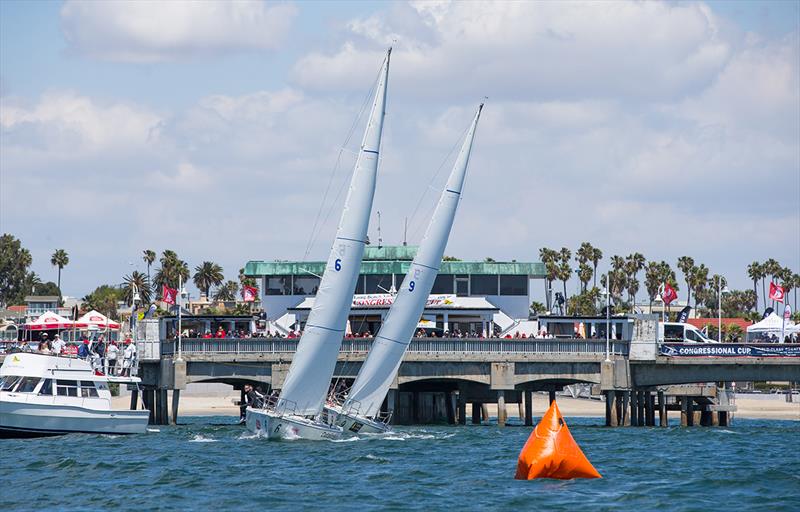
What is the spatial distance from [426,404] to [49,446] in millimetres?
27991

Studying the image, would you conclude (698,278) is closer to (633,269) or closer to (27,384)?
(633,269)

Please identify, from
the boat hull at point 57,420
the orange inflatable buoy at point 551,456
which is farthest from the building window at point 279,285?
the orange inflatable buoy at point 551,456

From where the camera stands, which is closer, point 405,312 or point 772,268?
point 405,312

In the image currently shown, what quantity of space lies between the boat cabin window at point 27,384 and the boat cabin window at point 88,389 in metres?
2.04

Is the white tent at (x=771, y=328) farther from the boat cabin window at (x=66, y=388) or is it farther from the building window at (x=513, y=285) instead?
the boat cabin window at (x=66, y=388)

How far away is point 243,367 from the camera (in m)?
71.5

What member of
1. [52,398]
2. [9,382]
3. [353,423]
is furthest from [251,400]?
[9,382]

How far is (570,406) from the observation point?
122750mm

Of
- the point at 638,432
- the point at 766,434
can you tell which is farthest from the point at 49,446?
the point at 766,434

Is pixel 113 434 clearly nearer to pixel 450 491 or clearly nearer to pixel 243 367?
pixel 243 367

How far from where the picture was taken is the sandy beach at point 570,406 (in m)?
113

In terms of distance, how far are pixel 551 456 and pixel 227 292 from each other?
14893 centimetres

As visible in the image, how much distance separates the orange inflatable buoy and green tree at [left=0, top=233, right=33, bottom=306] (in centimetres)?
14709

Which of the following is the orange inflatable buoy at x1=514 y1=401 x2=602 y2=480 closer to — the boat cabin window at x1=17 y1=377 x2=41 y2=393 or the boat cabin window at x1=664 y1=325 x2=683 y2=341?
the boat cabin window at x1=17 y1=377 x2=41 y2=393
